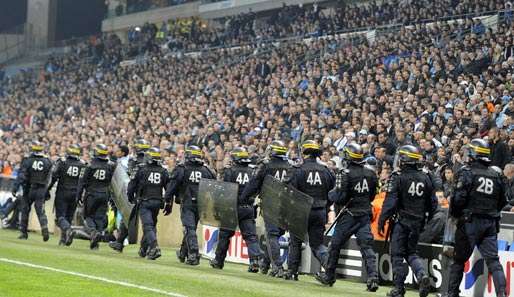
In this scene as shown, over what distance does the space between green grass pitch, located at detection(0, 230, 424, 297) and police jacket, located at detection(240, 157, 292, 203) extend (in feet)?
4.03

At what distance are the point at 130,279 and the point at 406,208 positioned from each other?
3.52 metres

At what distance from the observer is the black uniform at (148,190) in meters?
18.8

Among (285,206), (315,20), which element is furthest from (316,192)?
(315,20)

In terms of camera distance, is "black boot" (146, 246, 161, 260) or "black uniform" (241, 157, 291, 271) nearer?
"black uniform" (241, 157, 291, 271)

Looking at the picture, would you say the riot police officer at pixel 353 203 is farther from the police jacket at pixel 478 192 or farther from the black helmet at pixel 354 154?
the police jacket at pixel 478 192

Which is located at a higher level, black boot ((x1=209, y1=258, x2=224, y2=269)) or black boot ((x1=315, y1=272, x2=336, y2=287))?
black boot ((x1=209, y1=258, x2=224, y2=269))

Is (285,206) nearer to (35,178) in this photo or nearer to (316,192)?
(316,192)

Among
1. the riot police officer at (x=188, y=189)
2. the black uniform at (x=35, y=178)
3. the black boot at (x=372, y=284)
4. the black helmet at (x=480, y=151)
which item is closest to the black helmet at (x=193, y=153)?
the riot police officer at (x=188, y=189)

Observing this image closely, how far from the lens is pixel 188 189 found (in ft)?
60.9

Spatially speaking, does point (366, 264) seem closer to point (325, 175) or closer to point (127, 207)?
point (325, 175)

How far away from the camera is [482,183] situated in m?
13.5

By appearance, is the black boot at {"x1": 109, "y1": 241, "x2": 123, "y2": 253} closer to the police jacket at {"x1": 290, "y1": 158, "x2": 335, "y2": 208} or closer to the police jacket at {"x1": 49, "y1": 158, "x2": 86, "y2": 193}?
the police jacket at {"x1": 49, "y1": 158, "x2": 86, "y2": 193}

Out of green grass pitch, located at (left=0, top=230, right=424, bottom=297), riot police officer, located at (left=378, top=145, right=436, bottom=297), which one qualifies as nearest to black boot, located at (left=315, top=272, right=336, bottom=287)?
green grass pitch, located at (left=0, top=230, right=424, bottom=297)

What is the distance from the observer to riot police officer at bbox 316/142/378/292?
50.6 feet
